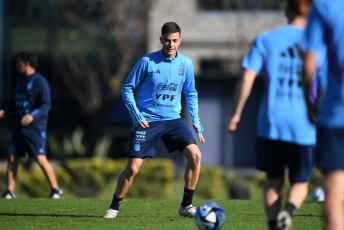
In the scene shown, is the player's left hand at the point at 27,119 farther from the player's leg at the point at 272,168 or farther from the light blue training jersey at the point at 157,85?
the player's leg at the point at 272,168

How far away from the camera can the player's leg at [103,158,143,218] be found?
7855mm

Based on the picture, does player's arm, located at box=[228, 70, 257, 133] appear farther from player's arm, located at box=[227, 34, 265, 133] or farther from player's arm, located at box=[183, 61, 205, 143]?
player's arm, located at box=[183, 61, 205, 143]

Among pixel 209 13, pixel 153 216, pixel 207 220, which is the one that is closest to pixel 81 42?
pixel 209 13

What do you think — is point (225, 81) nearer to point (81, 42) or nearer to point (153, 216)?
point (81, 42)

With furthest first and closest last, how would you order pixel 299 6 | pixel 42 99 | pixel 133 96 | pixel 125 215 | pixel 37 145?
pixel 37 145
pixel 42 99
pixel 125 215
pixel 133 96
pixel 299 6

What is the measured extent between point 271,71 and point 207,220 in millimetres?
1680

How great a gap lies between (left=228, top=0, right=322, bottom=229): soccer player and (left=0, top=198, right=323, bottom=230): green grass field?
1627mm

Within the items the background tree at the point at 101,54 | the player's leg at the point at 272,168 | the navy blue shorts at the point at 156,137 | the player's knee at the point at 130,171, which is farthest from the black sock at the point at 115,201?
the background tree at the point at 101,54

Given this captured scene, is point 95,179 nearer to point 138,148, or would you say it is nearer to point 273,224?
point 138,148

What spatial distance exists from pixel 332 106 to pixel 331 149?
297mm

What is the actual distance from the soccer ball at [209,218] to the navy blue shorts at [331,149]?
6.17 ft

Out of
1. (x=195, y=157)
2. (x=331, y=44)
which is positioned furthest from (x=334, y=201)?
(x=195, y=157)

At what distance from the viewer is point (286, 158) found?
19.1 feet

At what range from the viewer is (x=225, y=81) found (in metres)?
21.0
